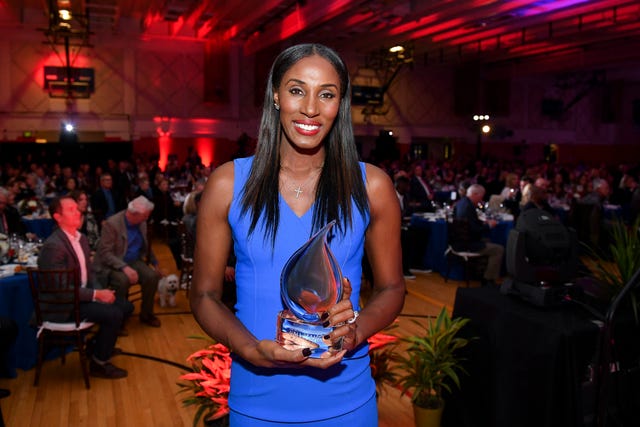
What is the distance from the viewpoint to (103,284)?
5480 mm

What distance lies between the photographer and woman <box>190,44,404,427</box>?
4.04 ft

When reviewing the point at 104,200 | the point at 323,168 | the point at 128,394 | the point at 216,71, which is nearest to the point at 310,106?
the point at 323,168

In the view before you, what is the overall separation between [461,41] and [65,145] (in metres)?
12.0

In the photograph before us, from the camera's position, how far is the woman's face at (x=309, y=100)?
4.02 feet

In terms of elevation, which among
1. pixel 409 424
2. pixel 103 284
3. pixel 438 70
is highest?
pixel 438 70

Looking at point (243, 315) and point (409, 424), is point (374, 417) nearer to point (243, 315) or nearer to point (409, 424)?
point (243, 315)

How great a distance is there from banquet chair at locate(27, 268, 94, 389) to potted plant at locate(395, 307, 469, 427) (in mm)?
2514

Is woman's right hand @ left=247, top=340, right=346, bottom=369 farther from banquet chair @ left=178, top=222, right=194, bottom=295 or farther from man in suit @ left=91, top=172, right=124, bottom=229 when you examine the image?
man in suit @ left=91, top=172, right=124, bottom=229

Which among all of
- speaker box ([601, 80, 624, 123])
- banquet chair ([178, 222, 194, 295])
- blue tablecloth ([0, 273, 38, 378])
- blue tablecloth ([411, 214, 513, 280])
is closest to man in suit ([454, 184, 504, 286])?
blue tablecloth ([411, 214, 513, 280])

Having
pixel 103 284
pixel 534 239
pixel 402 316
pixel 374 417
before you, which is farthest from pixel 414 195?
pixel 374 417

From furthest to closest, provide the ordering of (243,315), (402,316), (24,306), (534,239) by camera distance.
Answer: (402,316), (24,306), (534,239), (243,315)

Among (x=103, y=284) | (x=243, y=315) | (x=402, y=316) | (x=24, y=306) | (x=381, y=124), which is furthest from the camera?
(x=381, y=124)

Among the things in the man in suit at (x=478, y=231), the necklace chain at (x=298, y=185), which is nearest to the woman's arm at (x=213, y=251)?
the necklace chain at (x=298, y=185)

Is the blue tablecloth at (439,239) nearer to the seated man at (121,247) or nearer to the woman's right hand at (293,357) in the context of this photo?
the seated man at (121,247)
